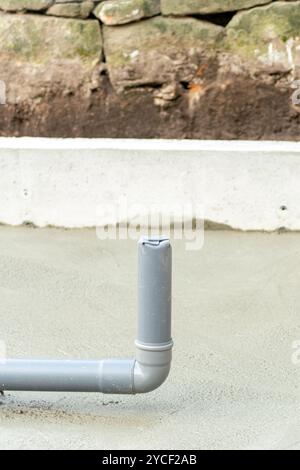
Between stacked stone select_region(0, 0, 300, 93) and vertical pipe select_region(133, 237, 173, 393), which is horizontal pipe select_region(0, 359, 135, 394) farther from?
stacked stone select_region(0, 0, 300, 93)

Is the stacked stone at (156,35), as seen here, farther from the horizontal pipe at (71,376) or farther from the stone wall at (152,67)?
→ the horizontal pipe at (71,376)

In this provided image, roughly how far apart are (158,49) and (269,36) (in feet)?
2.30

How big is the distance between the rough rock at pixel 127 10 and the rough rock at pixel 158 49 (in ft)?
0.14

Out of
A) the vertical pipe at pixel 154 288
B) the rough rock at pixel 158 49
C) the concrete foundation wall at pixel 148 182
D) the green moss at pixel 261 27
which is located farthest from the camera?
the rough rock at pixel 158 49

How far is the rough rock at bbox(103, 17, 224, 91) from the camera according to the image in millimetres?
5574

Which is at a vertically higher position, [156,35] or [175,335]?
[156,35]

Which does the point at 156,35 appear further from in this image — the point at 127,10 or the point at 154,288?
the point at 154,288

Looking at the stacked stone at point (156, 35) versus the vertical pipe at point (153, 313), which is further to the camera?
the stacked stone at point (156, 35)

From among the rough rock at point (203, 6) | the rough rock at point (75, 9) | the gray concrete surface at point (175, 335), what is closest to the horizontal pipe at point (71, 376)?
the gray concrete surface at point (175, 335)

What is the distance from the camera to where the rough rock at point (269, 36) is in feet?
17.9

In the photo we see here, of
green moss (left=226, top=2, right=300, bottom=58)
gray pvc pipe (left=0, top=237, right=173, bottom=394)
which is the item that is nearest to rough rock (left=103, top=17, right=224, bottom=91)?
green moss (left=226, top=2, right=300, bottom=58)

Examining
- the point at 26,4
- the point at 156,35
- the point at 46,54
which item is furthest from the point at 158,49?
the point at 26,4

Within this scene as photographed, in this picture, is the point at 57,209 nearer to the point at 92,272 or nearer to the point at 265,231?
the point at 92,272

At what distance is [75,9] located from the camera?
5688 millimetres
